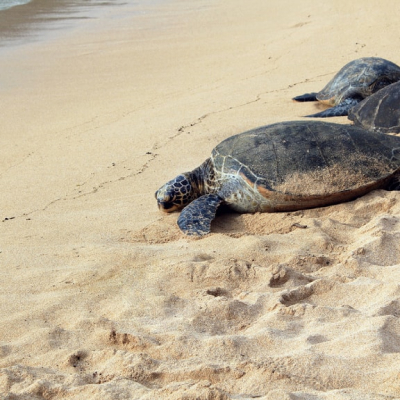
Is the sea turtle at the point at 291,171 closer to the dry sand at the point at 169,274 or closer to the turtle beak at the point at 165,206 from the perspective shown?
the turtle beak at the point at 165,206

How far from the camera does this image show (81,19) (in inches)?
639

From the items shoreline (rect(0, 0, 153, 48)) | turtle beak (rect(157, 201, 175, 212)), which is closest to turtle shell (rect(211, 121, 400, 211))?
turtle beak (rect(157, 201, 175, 212))

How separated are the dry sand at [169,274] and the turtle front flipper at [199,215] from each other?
0.11 m

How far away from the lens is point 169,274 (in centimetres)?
351

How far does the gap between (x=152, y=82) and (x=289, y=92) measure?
109 inches

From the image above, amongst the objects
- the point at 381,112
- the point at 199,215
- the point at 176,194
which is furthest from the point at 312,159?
the point at 381,112

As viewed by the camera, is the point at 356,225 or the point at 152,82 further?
the point at 152,82

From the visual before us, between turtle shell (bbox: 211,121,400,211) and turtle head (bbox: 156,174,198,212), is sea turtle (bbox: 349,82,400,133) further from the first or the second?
turtle head (bbox: 156,174,198,212)

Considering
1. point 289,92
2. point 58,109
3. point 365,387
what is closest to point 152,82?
point 58,109

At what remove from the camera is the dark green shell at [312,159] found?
445 centimetres

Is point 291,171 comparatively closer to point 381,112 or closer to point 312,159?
point 312,159

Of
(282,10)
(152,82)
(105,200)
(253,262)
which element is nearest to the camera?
(253,262)

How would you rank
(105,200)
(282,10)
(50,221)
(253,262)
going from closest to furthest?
(253,262) → (50,221) → (105,200) → (282,10)

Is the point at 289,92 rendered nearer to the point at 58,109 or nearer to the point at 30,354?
the point at 58,109
